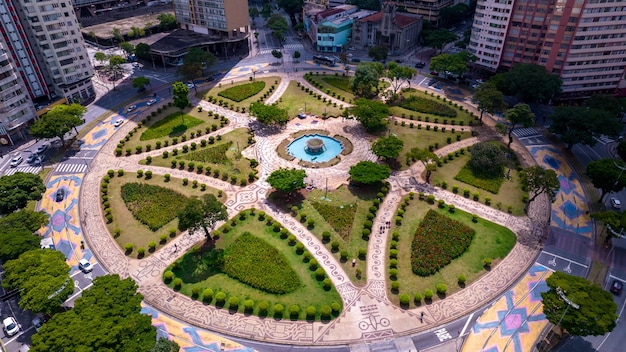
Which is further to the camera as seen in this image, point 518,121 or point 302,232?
point 518,121

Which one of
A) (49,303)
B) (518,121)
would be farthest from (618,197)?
(49,303)

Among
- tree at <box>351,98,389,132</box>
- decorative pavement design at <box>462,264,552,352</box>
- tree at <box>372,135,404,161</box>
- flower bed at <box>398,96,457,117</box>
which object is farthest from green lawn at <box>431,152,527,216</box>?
flower bed at <box>398,96,457,117</box>

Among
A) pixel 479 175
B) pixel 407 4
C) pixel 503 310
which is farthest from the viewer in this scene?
pixel 407 4

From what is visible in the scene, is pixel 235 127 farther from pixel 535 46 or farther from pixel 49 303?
pixel 535 46

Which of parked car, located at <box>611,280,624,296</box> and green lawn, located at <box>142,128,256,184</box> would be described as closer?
parked car, located at <box>611,280,624,296</box>

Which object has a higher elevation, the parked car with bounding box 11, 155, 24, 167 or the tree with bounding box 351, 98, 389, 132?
the tree with bounding box 351, 98, 389, 132

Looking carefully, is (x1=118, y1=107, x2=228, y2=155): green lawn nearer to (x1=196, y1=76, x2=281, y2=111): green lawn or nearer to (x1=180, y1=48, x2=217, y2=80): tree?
(x1=196, y1=76, x2=281, y2=111): green lawn

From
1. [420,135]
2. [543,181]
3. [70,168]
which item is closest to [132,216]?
[70,168]
